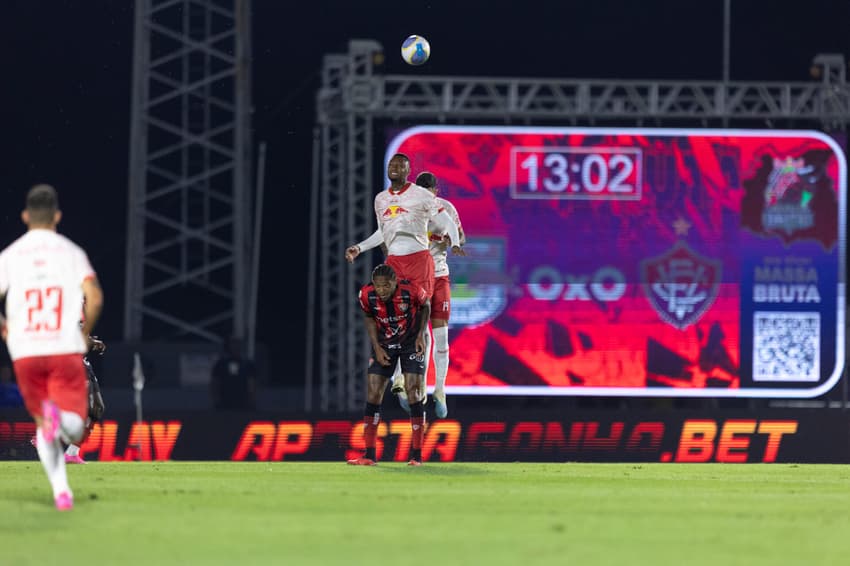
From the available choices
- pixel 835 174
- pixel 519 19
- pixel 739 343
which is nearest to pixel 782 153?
pixel 835 174

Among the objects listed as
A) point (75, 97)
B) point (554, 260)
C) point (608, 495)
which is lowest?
point (608, 495)

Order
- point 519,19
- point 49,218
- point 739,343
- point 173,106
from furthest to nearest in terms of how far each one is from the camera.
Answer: point 173,106, point 519,19, point 739,343, point 49,218

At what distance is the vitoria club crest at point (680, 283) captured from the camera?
71.7 feet

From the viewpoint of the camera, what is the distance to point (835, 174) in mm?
22125

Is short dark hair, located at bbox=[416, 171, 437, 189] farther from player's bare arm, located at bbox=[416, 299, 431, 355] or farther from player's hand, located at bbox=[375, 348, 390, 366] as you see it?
player's hand, located at bbox=[375, 348, 390, 366]

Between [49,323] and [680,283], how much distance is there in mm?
14637

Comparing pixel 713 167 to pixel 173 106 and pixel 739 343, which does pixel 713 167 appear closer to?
pixel 739 343

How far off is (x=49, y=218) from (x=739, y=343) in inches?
587

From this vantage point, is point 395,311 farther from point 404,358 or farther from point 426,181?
point 426,181

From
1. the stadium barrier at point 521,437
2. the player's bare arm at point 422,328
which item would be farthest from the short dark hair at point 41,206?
the stadium barrier at point 521,437

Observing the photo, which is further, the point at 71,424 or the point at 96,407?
the point at 96,407

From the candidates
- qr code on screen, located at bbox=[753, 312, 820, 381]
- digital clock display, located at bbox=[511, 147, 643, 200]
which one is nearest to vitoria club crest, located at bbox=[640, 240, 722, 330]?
qr code on screen, located at bbox=[753, 312, 820, 381]

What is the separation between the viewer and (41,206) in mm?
8523

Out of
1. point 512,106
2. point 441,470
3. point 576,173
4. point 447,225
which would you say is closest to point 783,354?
point 576,173
